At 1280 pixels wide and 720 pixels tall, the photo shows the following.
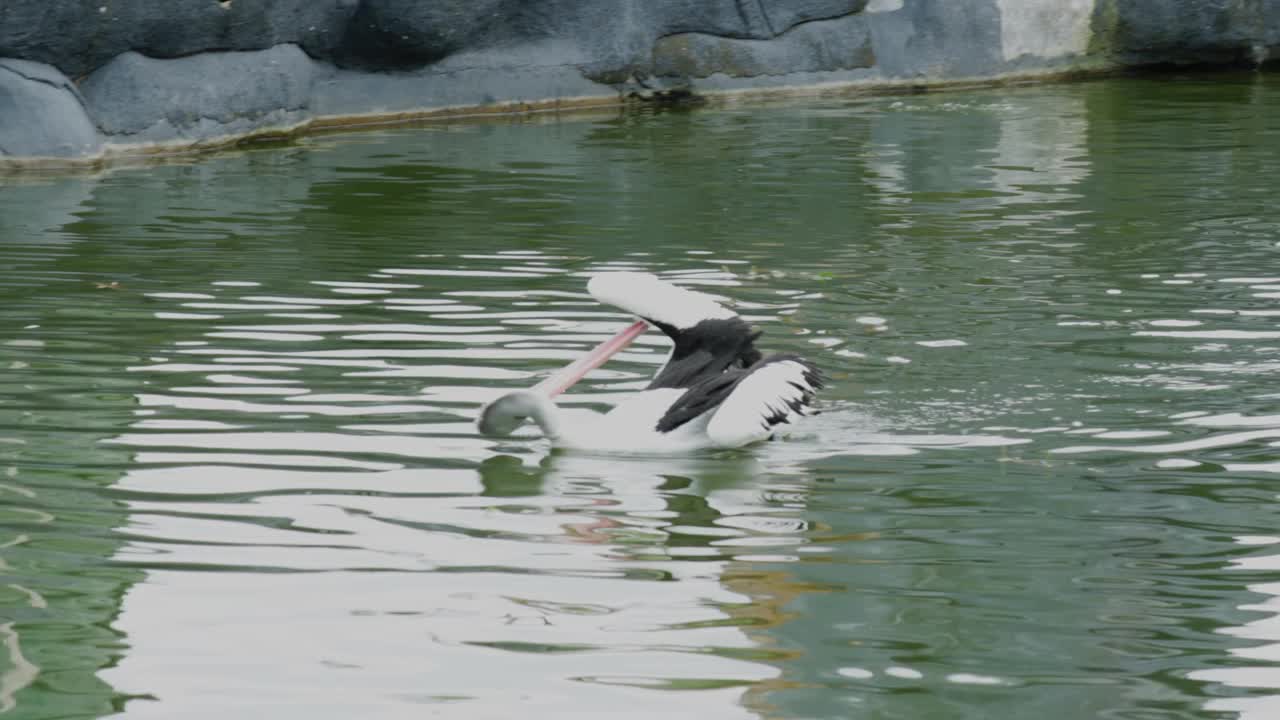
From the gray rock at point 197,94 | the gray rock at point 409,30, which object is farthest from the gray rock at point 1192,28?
the gray rock at point 197,94

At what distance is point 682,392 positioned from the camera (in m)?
4.87

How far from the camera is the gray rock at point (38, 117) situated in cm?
1053

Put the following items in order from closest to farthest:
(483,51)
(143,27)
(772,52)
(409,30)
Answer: (143,27), (409,30), (483,51), (772,52)

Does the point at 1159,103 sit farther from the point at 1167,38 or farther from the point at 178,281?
the point at 178,281

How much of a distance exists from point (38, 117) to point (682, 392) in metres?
6.87

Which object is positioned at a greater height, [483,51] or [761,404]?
[483,51]

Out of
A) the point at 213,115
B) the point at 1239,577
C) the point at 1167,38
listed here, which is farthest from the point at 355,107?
the point at 1239,577

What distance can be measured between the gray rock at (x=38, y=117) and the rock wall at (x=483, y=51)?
11 mm

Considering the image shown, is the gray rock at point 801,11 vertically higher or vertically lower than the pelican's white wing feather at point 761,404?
higher

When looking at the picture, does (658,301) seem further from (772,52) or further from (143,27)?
(772,52)

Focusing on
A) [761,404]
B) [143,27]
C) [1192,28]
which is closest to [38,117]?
[143,27]

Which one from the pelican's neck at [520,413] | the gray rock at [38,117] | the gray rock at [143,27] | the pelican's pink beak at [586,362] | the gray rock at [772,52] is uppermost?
the gray rock at [143,27]

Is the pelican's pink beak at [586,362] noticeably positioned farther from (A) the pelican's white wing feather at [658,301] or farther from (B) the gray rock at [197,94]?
(B) the gray rock at [197,94]

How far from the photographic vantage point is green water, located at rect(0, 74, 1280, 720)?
3395mm
